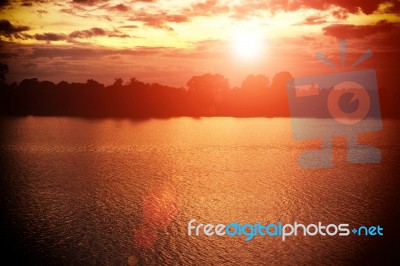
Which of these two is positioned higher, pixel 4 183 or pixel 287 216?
pixel 4 183

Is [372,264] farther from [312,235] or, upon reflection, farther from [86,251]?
[86,251]

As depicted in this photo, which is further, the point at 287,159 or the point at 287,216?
the point at 287,159

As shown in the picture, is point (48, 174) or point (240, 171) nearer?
point (48, 174)

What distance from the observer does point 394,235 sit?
125 ft

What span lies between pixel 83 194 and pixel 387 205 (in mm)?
38013

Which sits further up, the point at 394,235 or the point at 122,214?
the point at 122,214

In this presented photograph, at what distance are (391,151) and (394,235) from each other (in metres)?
72.1

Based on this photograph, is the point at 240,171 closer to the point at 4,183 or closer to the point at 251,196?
the point at 251,196

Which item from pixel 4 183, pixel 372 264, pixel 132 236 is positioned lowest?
pixel 372 264

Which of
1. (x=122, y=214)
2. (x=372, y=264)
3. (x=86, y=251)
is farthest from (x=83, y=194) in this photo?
(x=372, y=264)

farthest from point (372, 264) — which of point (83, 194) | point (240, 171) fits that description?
point (240, 171)

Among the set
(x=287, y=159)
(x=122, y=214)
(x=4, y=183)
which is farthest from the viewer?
(x=287, y=159)

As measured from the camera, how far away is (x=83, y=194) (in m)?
52.2

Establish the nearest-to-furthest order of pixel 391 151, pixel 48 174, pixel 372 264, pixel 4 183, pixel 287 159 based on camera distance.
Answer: pixel 372 264 → pixel 4 183 → pixel 48 174 → pixel 287 159 → pixel 391 151
